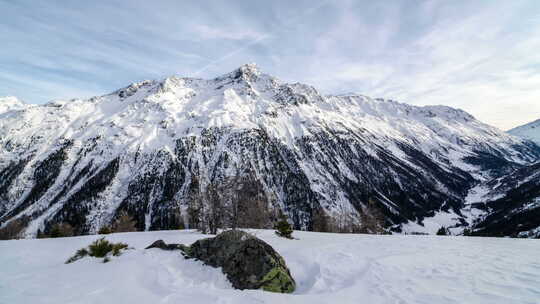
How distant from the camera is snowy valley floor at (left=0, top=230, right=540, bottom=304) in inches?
308

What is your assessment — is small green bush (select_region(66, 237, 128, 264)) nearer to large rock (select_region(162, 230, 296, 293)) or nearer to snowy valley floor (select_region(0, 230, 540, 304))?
snowy valley floor (select_region(0, 230, 540, 304))

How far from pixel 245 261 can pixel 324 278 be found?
3.52m

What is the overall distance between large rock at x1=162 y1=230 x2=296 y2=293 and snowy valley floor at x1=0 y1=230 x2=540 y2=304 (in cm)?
46

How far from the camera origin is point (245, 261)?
35.7 ft

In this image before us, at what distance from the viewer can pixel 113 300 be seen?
7.43m

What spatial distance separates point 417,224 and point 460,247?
670 ft

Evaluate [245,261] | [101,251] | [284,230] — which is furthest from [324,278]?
[284,230]

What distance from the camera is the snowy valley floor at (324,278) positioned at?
25.6 feet

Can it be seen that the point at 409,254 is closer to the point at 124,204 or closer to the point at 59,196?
the point at 124,204

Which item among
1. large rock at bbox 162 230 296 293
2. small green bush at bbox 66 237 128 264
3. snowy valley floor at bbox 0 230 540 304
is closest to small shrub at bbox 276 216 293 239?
snowy valley floor at bbox 0 230 540 304

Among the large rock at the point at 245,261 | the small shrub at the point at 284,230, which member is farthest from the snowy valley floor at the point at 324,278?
the small shrub at the point at 284,230

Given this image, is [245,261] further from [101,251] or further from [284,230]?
[284,230]

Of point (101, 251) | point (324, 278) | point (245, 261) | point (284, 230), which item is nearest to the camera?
point (324, 278)

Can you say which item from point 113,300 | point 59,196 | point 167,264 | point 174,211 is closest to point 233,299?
point 113,300
